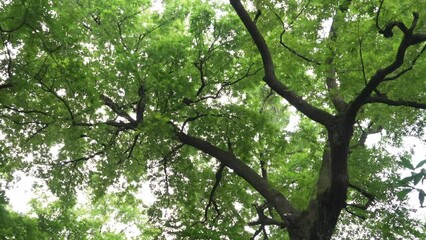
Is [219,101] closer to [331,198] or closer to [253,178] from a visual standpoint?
[253,178]

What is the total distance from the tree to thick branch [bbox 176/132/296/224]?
0.03m

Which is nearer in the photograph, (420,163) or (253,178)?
(420,163)

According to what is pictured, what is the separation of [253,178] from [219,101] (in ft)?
7.54

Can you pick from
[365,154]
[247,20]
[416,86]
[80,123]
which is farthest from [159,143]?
[416,86]

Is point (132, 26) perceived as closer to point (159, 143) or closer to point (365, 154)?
point (159, 143)

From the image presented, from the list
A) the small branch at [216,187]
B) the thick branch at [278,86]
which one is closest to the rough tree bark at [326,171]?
the thick branch at [278,86]

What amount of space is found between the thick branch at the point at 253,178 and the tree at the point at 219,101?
3 cm

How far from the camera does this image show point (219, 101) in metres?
9.42

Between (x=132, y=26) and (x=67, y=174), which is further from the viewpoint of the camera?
(x=67, y=174)

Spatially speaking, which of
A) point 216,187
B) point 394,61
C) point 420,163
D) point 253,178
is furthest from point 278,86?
point 420,163

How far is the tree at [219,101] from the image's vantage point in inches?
265

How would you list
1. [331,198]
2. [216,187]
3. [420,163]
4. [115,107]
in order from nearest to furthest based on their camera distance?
1. [420,163]
2. [331,198]
3. [115,107]
4. [216,187]

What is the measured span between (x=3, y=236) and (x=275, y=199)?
705 centimetres

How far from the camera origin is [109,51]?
9375 millimetres
